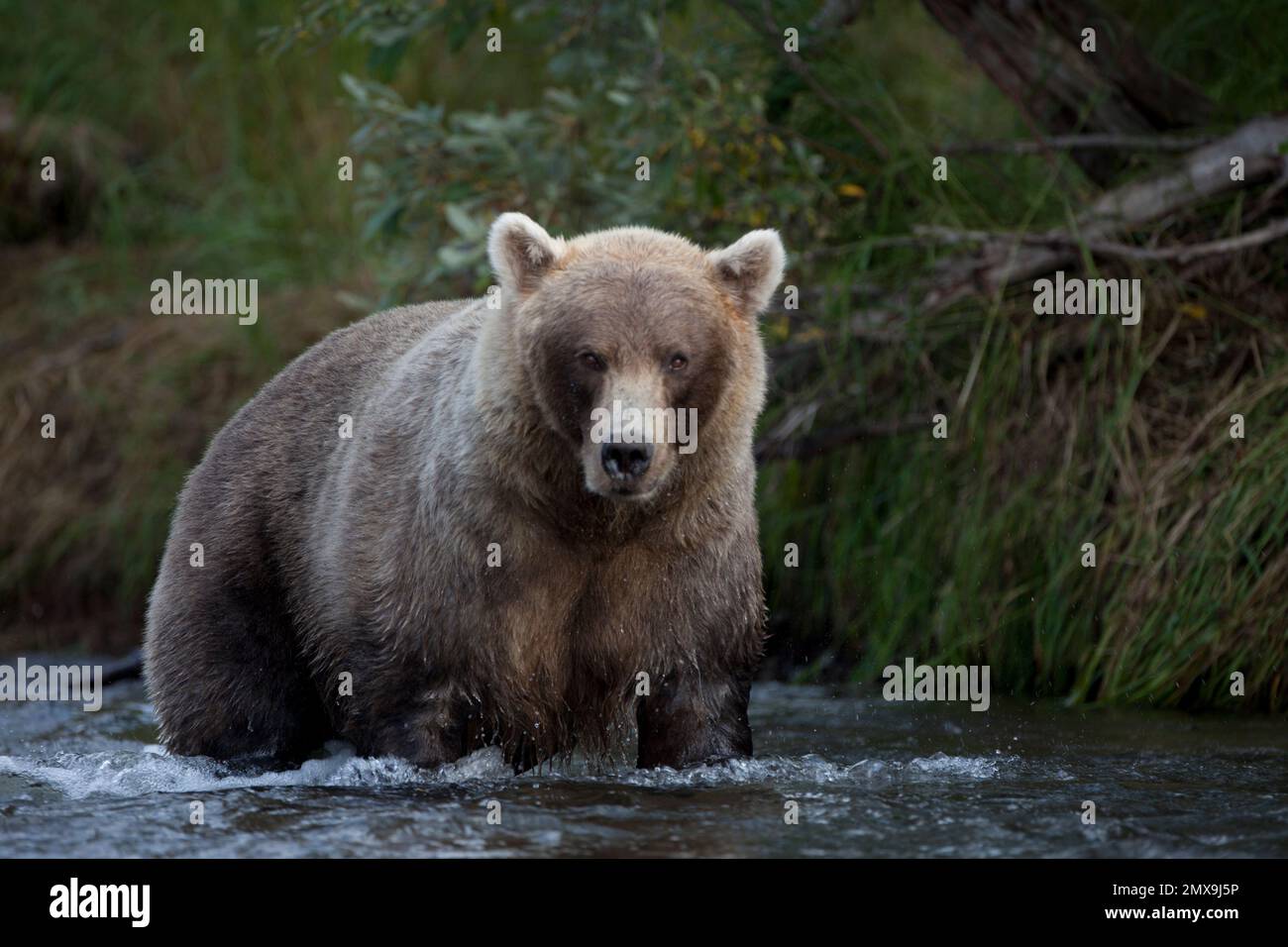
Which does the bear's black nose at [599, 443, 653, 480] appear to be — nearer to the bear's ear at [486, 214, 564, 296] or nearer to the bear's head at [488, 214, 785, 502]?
the bear's head at [488, 214, 785, 502]

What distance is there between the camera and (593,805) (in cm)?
486

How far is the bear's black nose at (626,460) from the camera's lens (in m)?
4.61

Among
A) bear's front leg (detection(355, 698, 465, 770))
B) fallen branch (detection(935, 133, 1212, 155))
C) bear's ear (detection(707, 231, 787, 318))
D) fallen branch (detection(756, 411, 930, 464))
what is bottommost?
bear's front leg (detection(355, 698, 465, 770))

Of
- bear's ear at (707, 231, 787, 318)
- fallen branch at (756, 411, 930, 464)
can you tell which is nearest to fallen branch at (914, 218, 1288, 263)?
fallen branch at (756, 411, 930, 464)

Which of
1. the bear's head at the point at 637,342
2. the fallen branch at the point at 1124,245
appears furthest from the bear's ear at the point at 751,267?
the fallen branch at the point at 1124,245

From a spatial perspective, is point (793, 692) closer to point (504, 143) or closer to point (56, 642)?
point (504, 143)

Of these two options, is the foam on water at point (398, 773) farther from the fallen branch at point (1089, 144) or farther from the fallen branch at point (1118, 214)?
the fallen branch at point (1089, 144)

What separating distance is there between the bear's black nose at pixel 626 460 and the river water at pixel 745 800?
88 cm

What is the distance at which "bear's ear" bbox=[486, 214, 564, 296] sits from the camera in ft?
16.8

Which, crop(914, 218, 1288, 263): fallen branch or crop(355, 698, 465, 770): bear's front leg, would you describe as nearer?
crop(355, 698, 465, 770): bear's front leg

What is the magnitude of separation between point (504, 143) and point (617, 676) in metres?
3.54

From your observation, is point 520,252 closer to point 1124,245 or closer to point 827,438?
point 827,438

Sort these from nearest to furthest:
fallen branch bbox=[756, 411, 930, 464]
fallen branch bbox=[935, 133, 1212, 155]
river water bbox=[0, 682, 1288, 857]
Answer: river water bbox=[0, 682, 1288, 857], fallen branch bbox=[935, 133, 1212, 155], fallen branch bbox=[756, 411, 930, 464]
